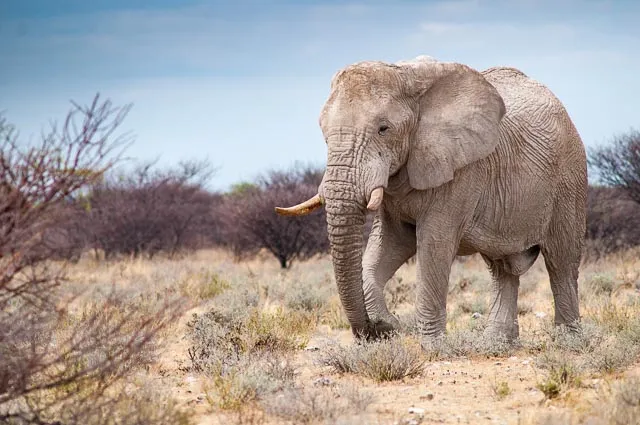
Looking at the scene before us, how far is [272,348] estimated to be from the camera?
27.8 feet

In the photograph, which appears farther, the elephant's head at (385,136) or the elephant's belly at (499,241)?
the elephant's belly at (499,241)

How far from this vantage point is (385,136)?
734 centimetres

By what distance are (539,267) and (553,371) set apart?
1141cm

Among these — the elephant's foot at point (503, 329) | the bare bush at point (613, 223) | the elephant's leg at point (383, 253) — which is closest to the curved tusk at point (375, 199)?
the elephant's leg at point (383, 253)

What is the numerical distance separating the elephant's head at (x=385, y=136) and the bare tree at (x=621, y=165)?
14.1 metres

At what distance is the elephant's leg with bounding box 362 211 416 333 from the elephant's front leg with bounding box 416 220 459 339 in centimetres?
36

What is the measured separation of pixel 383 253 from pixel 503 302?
1.68m

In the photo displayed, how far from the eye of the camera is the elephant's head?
7102 millimetres

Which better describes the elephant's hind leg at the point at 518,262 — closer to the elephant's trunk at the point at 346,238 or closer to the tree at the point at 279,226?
the elephant's trunk at the point at 346,238

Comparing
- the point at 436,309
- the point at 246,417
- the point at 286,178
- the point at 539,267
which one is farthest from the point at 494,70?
the point at 286,178

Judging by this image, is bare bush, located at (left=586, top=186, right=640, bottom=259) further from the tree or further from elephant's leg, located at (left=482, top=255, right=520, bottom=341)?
elephant's leg, located at (left=482, top=255, right=520, bottom=341)

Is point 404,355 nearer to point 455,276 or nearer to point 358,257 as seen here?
point 358,257

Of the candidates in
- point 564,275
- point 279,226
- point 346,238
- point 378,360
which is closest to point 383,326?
point 378,360

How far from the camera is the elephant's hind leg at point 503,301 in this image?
9.12 meters
